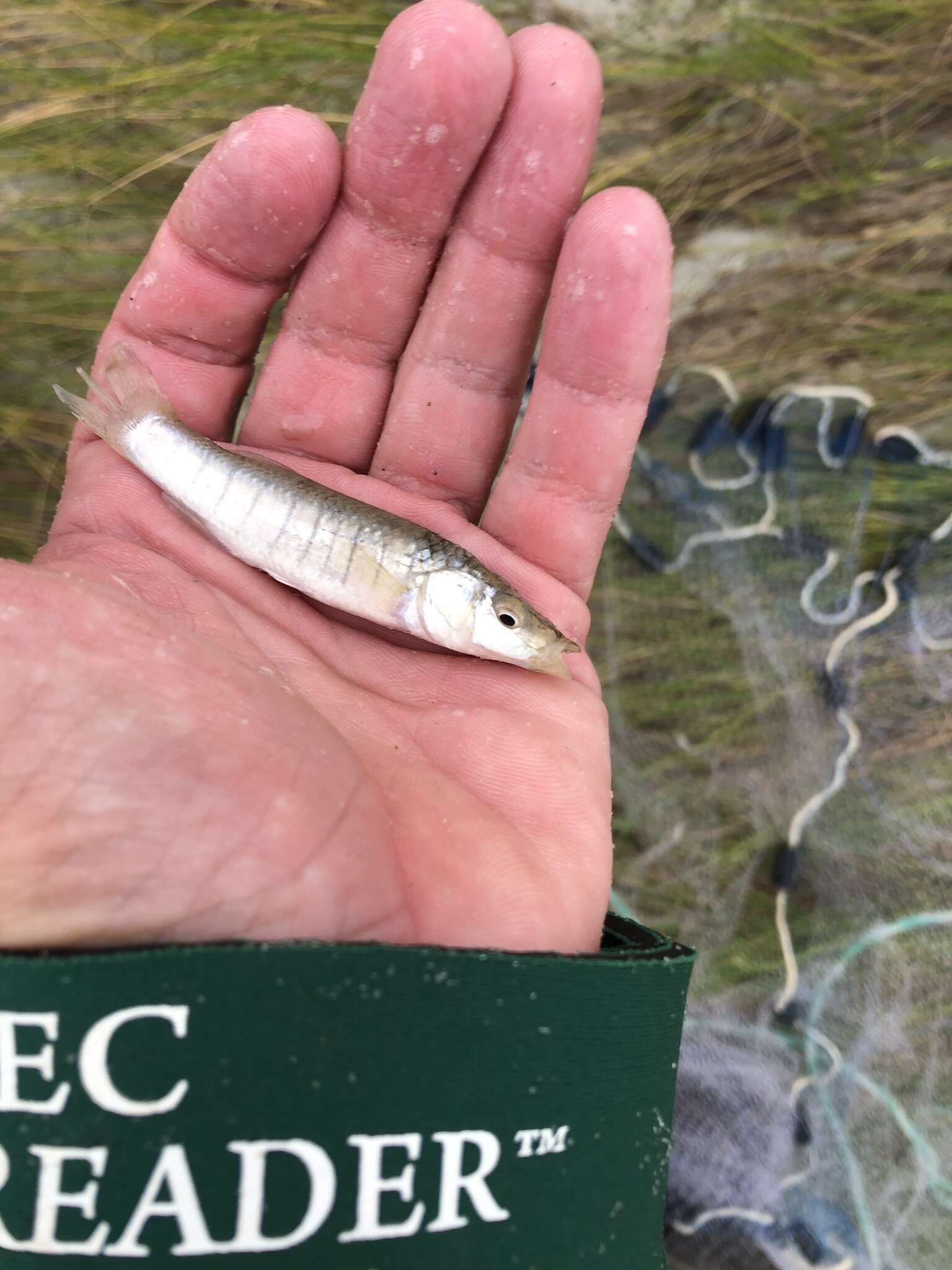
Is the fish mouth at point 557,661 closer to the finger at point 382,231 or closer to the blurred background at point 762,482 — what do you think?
the finger at point 382,231

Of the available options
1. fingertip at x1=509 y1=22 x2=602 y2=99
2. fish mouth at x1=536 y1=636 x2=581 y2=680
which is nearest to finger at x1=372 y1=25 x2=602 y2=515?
fingertip at x1=509 y1=22 x2=602 y2=99

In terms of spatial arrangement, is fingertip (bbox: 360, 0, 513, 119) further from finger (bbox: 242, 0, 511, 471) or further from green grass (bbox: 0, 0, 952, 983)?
green grass (bbox: 0, 0, 952, 983)

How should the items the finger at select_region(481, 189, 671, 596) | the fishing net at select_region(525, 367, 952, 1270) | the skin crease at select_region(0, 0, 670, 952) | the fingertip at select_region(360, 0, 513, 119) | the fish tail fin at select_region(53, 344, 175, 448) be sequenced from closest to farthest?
the skin crease at select_region(0, 0, 670, 952) < the fingertip at select_region(360, 0, 513, 119) < the finger at select_region(481, 189, 671, 596) < the fish tail fin at select_region(53, 344, 175, 448) < the fishing net at select_region(525, 367, 952, 1270)

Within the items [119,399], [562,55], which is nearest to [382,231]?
[562,55]

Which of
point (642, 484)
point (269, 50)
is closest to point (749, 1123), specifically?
point (642, 484)

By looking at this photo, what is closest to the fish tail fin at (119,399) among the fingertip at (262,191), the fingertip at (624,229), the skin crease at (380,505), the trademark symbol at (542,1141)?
the skin crease at (380,505)

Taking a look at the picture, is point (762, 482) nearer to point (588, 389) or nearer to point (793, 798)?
point (588, 389)
